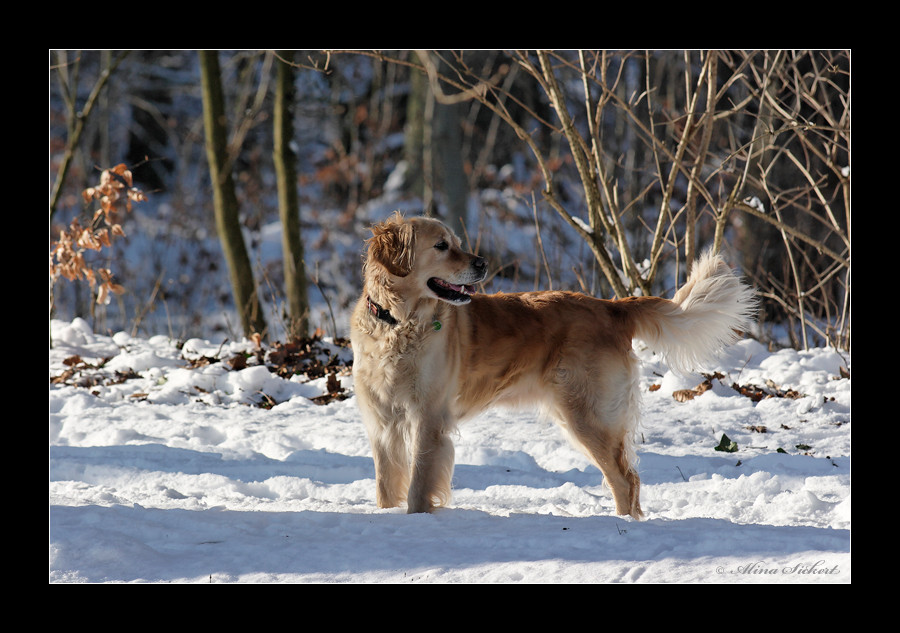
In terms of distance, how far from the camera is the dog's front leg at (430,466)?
4117 mm

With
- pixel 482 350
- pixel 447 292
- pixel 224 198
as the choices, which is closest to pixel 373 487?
pixel 482 350

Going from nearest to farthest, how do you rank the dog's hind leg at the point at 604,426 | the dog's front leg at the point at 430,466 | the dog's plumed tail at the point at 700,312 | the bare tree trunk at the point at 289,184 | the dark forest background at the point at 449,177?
the dog's front leg at the point at 430,466 < the dog's hind leg at the point at 604,426 < the dog's plumed tail at the point at 700,312 < the dark forest background at the point at 449,177 < the bare tree trunk at the point at 289,184

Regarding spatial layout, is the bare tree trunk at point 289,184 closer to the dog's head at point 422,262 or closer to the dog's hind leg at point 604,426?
the dog's head at point 422,262

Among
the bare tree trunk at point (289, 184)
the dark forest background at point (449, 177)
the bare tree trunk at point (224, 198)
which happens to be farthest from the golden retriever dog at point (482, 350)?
the bare tree trunk at point (224, 198)

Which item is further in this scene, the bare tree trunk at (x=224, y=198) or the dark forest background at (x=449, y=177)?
the bare tree trunk at (x=224, y=198)

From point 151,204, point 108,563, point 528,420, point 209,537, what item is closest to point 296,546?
point 209,537

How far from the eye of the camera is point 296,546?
3.29 metres

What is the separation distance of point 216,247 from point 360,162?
13.3 ft

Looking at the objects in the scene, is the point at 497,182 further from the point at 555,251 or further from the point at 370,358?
the point at 370,358

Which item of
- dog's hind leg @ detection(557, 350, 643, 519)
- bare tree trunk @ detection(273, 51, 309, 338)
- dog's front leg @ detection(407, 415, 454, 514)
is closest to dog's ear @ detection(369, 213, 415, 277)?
dog's front leg @ detection(407, 415, 454, 514)

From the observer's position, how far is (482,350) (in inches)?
175

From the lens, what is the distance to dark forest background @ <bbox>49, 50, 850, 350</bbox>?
674 cm

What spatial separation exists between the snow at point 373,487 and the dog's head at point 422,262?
1107 mm
